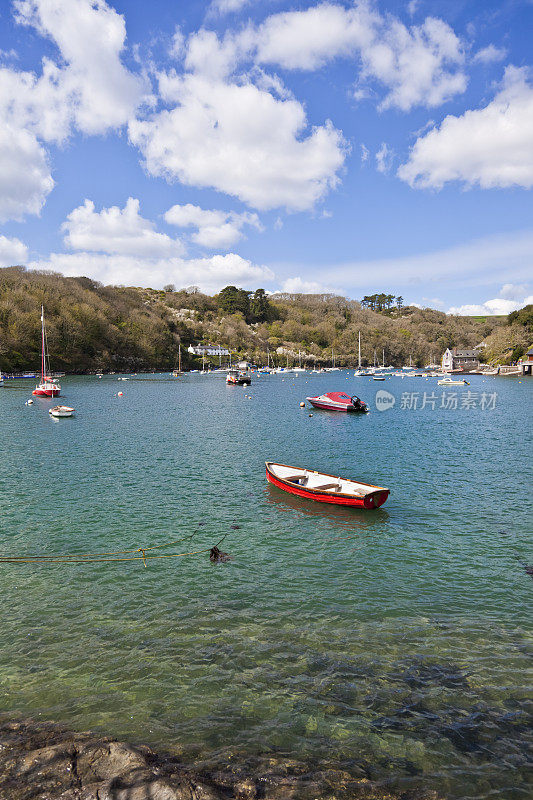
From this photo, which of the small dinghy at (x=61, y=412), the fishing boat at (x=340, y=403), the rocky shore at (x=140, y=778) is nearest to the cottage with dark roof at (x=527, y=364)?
the fishing boat at (x=340, y=403)

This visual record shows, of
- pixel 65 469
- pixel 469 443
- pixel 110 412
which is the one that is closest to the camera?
pixel 65 469

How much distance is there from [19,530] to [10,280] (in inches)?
7590

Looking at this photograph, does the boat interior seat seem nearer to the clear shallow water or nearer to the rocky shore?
the clear shallow water

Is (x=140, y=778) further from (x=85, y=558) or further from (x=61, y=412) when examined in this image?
(x=61, y=412)

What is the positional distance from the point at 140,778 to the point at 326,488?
18032mm

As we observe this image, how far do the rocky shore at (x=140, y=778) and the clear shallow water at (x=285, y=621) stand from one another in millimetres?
388

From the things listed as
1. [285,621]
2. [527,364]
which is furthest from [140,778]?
[527,364]

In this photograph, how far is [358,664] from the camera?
11.4 m

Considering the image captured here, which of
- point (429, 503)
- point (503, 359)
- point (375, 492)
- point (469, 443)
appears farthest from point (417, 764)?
point (503, 359)

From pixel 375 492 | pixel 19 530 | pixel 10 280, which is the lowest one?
pixel 19 530

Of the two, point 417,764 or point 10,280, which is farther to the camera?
point 10,280

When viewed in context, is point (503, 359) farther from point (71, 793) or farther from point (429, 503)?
point (71, 793)

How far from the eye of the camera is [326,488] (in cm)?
2461

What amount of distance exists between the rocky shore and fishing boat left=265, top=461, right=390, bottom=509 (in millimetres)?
14730
